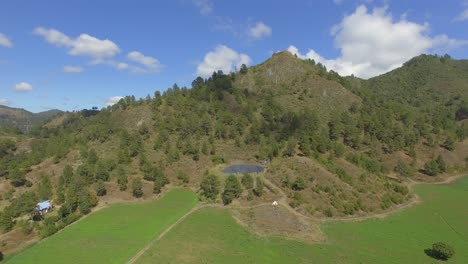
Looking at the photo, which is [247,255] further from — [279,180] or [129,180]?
[129,180]

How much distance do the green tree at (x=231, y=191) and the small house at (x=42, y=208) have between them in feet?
120

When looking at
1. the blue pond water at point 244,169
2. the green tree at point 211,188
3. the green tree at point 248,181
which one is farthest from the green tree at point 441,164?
the green tree at point 211,188

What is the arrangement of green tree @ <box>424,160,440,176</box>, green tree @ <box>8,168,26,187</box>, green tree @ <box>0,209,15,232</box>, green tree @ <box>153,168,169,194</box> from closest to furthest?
green tree @ <box>0,209,15,232</box>
green tree @ <box>153,168,169,194</box>
green tree @ <box>8,168,26,187</box>
green tree @ <box>424,160,440,176</box>

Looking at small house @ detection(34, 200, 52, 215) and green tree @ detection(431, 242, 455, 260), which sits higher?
small house @ detection(34, 200, 52, 215)

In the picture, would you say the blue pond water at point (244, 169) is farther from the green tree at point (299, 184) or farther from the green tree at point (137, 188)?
the green tree at point (137, 188)

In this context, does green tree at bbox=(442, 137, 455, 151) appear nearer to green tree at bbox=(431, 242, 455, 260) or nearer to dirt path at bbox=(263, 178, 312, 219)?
dirt path at bbox=(263, 178, 312, 219)

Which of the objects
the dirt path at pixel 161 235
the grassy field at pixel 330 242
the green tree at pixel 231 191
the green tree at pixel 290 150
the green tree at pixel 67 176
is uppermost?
the green tree at pixel 290 150

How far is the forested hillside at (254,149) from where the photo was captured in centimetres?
7150

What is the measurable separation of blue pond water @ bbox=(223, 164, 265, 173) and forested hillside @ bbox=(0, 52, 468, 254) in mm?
3391

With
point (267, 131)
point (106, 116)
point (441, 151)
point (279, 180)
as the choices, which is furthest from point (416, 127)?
point (106, 116)

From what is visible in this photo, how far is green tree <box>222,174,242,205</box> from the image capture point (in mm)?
69125

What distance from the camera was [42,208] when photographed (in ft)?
227

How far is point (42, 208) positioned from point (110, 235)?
2432 centimetres

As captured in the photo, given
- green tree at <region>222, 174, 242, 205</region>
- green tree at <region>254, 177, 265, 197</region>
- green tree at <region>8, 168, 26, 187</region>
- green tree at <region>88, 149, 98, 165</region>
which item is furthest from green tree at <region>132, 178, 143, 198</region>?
green tree at <region>8, 168, 26, 187</region>
